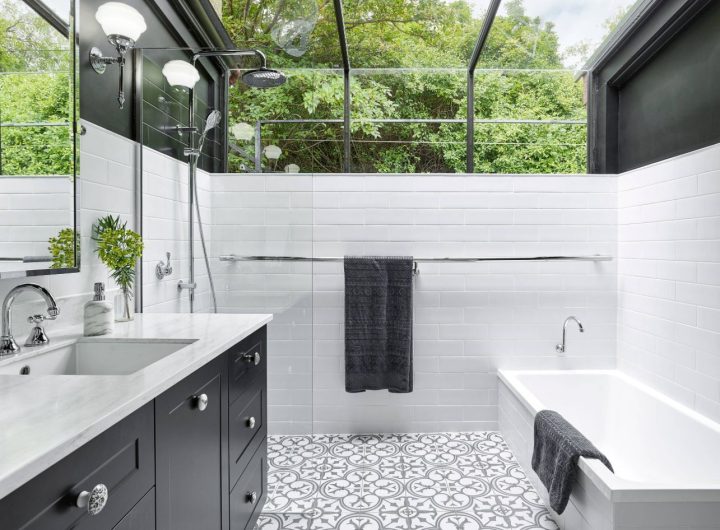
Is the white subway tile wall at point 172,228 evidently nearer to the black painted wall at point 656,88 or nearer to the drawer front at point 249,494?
the drawer front at point 249,494

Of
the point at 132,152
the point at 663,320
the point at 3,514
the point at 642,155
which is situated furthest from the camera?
the point at 642,155

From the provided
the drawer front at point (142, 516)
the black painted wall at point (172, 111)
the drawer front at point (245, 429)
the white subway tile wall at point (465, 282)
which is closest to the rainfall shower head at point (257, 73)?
the black painted wall at point (172, 111)

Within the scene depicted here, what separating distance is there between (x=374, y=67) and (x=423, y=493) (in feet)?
8.35

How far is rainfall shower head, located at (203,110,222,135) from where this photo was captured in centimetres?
196

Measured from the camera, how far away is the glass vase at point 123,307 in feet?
5.51

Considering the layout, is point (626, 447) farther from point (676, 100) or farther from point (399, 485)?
point (676, 100)

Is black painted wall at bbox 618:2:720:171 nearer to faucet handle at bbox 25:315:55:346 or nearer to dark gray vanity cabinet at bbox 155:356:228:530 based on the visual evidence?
dark gray vanity cabinet at bbox 155:356:228:530

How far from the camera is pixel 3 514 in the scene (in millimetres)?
562

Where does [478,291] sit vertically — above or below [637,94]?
below

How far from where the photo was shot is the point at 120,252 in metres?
1.62

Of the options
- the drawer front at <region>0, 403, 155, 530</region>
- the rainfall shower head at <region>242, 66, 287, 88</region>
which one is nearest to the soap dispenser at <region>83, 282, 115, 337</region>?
the drawer front at <region>0, 403, 155, 530</region>

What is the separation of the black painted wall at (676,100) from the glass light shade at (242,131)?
83.4 inches

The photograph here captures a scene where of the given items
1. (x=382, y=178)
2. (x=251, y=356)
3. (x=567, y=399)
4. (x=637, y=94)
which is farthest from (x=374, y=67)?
(x=567, y=399)

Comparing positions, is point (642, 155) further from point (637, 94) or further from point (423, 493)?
point (423, 493)
